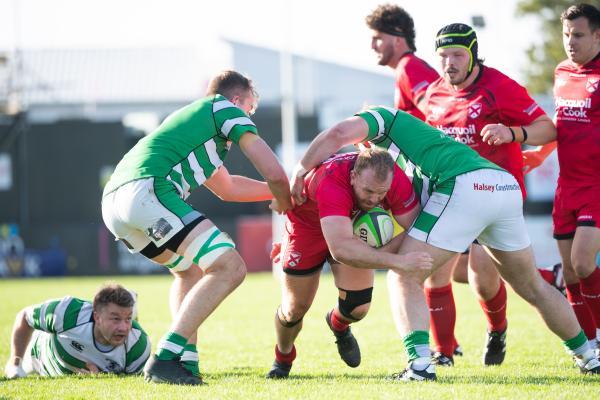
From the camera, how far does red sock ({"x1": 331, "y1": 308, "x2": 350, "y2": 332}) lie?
6.81 m

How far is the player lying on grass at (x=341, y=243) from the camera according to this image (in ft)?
18.7

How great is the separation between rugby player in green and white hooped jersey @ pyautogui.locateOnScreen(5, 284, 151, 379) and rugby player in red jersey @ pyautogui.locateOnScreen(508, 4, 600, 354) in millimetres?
3212

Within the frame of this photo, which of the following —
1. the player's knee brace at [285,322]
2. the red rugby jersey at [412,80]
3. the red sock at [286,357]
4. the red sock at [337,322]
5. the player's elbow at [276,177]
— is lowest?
the red sock at [286,357]

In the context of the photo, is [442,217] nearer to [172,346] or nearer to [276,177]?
[276,177]

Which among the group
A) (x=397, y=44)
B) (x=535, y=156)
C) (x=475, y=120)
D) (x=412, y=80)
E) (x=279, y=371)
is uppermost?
(x=397, y=44)

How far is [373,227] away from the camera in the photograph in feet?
19.8

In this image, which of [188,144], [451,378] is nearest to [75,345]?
[188,144]

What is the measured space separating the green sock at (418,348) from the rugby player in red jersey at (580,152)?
1683 millimetres

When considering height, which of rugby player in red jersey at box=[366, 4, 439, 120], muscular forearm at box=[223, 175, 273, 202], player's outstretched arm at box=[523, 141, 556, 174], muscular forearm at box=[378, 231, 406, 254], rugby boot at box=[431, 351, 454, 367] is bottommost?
rugby boot at box=[431, 351, 454, 367]

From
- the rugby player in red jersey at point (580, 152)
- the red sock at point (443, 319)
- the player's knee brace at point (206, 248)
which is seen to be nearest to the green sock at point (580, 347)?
the rugby player in red jersey at point (580, 152)

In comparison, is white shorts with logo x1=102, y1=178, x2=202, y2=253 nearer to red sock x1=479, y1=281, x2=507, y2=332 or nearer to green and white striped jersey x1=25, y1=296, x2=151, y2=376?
green and white striped jersey x1=25, y1=296, x2=151, y2=376

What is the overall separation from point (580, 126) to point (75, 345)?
405 centimetres

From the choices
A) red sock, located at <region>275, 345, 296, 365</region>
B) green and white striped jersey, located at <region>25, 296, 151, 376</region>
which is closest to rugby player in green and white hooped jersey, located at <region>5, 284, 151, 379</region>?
green and white striped jersey, located at <region>25, 296, 151, 376</region>

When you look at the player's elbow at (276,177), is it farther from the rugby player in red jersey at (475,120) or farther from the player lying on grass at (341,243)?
the rugby player in red jersey at (475,120)
